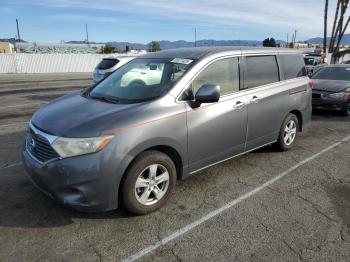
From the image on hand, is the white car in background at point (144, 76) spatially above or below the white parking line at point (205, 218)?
above

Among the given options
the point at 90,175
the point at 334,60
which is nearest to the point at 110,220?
the point at 90,175

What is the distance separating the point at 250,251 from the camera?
121 inches

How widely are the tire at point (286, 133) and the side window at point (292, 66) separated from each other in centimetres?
72

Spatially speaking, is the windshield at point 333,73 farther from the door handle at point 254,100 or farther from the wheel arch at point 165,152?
the wheel arch at point 165,152

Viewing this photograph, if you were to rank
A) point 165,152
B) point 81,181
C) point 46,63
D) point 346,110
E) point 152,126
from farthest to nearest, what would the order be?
point 46,63 < point 346,110 < point 165,152 < point 152,126 < point 81,181

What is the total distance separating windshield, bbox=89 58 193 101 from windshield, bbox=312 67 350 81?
724cm

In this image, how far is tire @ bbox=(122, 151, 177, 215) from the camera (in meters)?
3.44

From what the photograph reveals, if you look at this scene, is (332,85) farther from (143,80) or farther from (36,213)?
(36,213)

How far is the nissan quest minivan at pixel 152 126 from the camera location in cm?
323

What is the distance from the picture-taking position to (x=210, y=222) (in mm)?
3564

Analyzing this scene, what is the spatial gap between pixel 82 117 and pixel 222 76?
196cm

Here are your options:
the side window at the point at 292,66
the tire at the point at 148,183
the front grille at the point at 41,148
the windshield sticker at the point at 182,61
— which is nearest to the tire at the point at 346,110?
the side window at the point at 292,66

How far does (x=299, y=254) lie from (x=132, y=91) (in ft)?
8.48

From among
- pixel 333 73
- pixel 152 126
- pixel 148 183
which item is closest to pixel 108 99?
pixel 152 126
